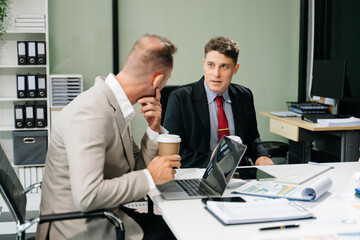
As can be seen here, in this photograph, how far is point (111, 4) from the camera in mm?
4906

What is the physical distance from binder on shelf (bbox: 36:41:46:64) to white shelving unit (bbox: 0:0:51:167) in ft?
0.47

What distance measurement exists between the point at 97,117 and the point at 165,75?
352 millimetres

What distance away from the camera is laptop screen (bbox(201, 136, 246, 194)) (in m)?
1.85

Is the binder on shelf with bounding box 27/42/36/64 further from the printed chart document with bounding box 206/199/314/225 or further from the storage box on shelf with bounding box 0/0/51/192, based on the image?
the printed chart document with bounding box 206/199/314/225

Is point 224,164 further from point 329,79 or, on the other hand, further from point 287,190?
point 329,79

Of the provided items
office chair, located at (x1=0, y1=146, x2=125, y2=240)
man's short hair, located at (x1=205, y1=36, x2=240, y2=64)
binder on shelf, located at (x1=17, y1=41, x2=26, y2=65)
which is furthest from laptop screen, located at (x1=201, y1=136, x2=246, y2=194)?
binder on shelf, located at (x1=17, y1=41, x2=26, y2=65)

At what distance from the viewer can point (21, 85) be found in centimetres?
448

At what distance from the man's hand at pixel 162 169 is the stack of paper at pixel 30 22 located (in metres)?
3.13

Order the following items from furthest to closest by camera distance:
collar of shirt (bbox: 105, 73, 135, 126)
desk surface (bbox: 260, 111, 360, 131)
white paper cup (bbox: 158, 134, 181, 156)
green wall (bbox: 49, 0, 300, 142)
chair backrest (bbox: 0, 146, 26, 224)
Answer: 1. green wall (bbox: 49, 0, 300, 142)
2. desk surface (bbox: 260, 111, 360, 131)
3. white paper cup (bbox: 158, 134, 181, 156)
4. collar of shirt (bbox: 105, 73, 135, 126)
5. chair backrest (bbox: 0, 146, 26, 224)

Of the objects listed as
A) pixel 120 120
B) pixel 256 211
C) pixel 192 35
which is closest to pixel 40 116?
pixel 192 35

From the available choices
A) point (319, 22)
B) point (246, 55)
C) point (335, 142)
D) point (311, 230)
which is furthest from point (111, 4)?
point (311, 230)

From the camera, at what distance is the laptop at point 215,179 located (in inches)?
73.0

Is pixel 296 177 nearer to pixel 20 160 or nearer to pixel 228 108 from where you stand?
pixel 228 108

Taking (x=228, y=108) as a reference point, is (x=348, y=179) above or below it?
below
